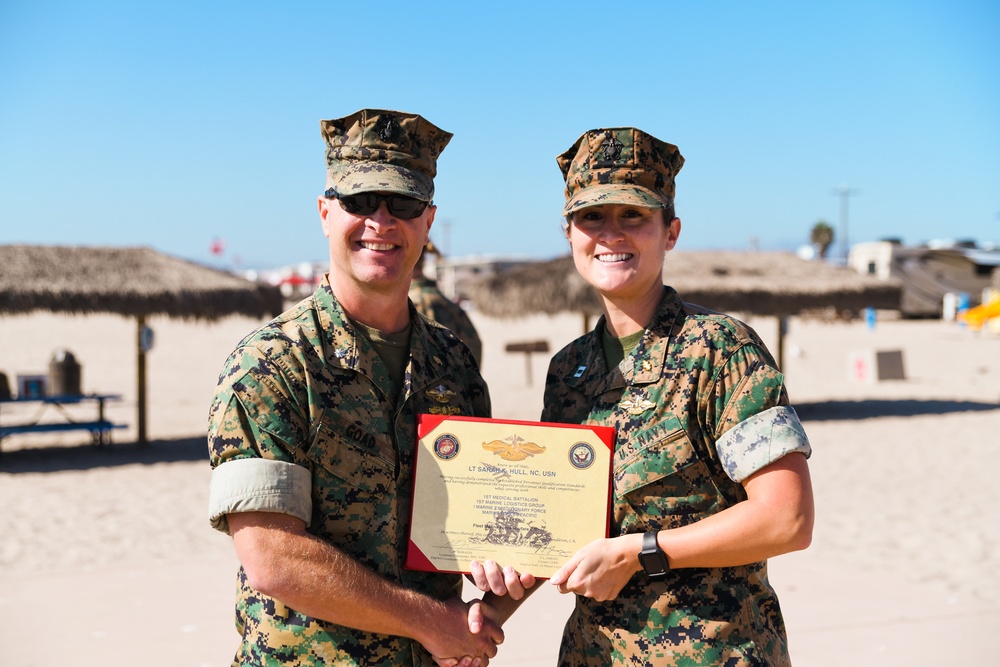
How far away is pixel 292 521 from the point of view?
212 centimetres

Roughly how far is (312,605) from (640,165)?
1474 mm

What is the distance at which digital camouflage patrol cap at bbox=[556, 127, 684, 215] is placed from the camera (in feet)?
8.07

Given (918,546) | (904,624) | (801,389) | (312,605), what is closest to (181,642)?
(312,605)

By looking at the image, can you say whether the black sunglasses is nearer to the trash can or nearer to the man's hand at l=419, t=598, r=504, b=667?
the man's hand at l=419, t=598, r=504, b=667

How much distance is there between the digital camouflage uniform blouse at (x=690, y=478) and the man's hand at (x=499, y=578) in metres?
0.26

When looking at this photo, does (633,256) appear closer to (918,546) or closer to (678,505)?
(678,505)

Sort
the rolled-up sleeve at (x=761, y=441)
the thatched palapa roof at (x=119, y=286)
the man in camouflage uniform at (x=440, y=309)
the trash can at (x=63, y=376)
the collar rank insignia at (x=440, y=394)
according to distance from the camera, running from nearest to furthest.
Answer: the rolled-up sleeve at (x=761, y=441)
the collar rank insignia at (x=440, y=394)
the man in camouflage uniform at (x=440, y=309)
the thatched palapa roof at (x=119, y=286)
the trash can at (x=63, y=376)

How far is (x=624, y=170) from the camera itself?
2496 mm

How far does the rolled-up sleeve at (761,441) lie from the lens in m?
2.16

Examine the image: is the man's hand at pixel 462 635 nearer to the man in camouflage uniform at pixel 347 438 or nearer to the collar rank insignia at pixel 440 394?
the man in camouflage uniform at pixel 347 438

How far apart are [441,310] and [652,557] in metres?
3.51

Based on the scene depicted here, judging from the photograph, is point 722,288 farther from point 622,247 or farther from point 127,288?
point 622,247

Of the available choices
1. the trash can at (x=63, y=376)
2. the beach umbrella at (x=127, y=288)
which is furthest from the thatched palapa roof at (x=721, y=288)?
the trash can at (x=63, y=376)

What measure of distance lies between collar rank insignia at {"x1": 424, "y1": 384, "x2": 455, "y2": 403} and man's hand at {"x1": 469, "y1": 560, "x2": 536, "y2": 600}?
18.4 inches
